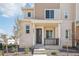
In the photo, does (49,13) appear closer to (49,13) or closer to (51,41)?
(49,13)

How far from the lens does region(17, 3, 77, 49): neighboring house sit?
58.9 feet

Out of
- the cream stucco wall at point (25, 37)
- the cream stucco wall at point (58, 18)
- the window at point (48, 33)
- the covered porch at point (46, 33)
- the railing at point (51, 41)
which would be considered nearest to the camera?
the cream stucco wall at point (25, 37)

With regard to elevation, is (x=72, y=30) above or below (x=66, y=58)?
above

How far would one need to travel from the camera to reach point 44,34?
1931 centimetres

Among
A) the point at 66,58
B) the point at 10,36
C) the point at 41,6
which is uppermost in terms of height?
the point at 41,6

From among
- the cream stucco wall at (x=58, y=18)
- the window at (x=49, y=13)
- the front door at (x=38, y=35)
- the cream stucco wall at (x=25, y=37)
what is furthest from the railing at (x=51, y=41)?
the window at (x=49, y=13)

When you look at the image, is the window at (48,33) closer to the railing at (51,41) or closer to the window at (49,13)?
the railing at (51,41)

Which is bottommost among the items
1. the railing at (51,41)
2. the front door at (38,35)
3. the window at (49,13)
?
the railing at (51,41)

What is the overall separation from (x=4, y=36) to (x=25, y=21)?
2.89 metres

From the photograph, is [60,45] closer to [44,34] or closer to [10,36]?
[44,34]

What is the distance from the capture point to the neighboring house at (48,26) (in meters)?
18.0

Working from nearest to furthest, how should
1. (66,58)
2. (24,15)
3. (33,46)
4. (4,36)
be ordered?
(66,58)
(4,36)
(33,46)
(24,15)

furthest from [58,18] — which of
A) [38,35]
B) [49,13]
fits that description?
[38,35]

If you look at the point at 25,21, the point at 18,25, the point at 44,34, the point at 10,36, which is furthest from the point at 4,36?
the point at 44,34
